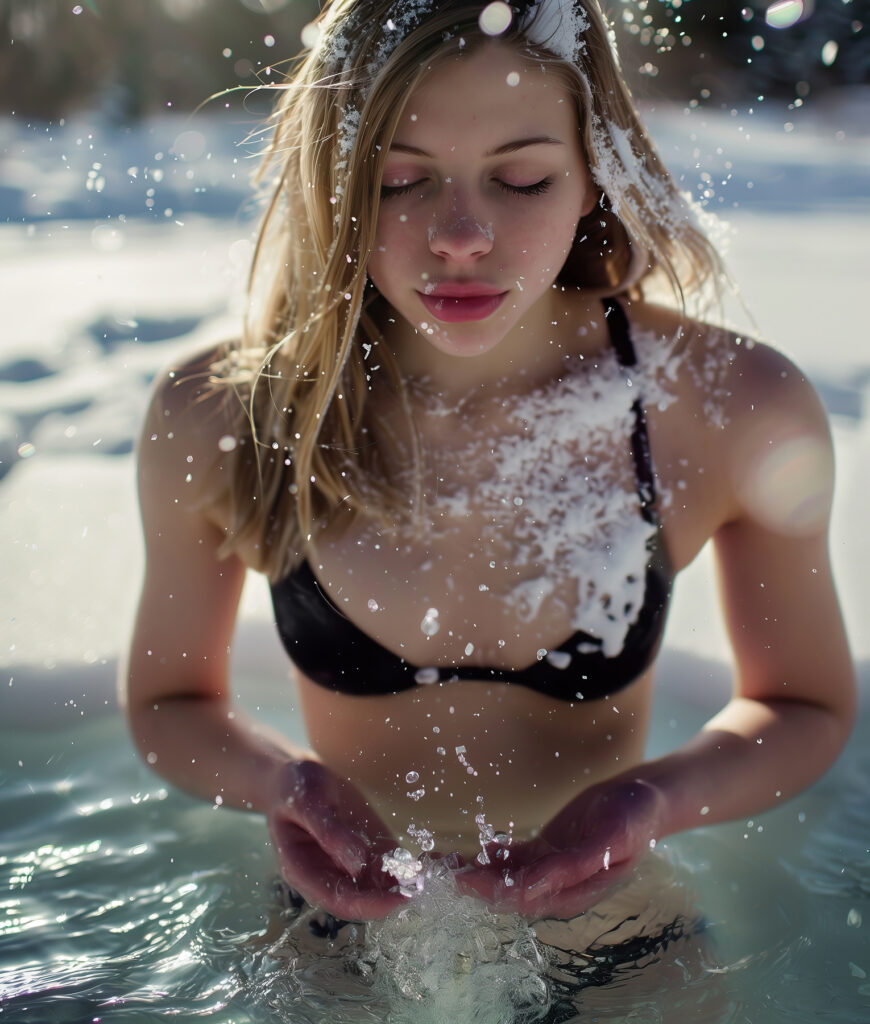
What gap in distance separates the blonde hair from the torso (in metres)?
0.07

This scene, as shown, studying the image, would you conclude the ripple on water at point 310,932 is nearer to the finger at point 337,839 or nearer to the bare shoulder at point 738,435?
the finger at point 337,839

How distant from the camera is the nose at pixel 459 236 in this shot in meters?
1.10

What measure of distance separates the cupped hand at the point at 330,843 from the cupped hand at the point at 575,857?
116 mm

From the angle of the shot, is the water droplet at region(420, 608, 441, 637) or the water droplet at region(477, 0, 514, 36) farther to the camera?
the water droplet at region(420, 608, 441, 637)

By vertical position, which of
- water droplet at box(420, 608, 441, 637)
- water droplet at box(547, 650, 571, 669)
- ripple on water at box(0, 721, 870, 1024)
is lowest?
ripple on water at box(0, 721, 870, 1024)

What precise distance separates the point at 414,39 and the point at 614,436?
→ 0.62 meters

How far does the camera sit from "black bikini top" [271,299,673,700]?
4.42ft

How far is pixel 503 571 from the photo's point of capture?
137 centimetres

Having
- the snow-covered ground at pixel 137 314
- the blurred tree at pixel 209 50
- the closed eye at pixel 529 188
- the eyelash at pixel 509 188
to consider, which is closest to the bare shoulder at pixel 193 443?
the snow-covered ground at pixel 137 314

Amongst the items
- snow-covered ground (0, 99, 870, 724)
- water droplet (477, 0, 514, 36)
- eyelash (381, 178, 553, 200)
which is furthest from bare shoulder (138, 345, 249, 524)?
water droplet (477, 0, 514, 36)

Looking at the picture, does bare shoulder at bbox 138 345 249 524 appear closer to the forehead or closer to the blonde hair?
the blonde hair

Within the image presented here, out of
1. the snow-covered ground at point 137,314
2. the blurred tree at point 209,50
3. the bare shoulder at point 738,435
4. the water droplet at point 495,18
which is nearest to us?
the water droplet at point 495,18

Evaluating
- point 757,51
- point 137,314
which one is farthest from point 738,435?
point 757,51

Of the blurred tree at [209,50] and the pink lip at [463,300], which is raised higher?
the blurred tree at [209,50]
